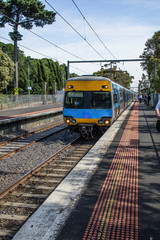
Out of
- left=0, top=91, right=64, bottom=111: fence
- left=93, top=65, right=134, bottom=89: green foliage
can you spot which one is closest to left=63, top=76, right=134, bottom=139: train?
left=0, top=91, right=64, bottom=111: fence

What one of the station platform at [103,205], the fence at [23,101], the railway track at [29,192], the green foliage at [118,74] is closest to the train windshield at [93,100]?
the railway track at [29,192]

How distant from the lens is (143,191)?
5.20 metres

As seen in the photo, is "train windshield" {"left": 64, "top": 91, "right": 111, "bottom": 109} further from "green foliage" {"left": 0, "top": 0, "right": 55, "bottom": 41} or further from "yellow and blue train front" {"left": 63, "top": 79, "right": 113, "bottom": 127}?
"green foliage" {"left": 0, "top": 0, "right": 55, "bottom": 41}

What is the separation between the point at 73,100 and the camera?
11.5m

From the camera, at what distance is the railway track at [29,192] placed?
4355 mm

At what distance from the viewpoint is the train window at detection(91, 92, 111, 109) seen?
11.3 m

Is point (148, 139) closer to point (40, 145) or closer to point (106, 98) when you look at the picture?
point (106, 98)

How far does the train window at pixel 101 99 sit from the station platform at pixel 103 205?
392cm

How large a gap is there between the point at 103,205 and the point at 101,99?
23.5 ft

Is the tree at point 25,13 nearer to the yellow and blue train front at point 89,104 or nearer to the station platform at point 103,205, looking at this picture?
the yellow and blue train front at point 89,104

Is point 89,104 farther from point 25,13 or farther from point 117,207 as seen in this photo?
point 25,13

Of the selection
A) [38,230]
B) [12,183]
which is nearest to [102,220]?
[38,230]

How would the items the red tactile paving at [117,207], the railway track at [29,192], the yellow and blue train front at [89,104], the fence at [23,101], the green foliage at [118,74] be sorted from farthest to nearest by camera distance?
the green foliage at [118,74], the fence at [23,101], the yellow and blue train front at [89,104], the railway track at [29,192], the red tactile paving at [117,207]

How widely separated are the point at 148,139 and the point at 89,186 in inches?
243
